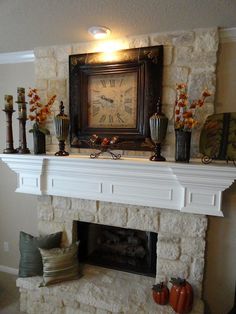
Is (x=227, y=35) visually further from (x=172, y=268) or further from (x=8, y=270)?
(x=8, y=270)

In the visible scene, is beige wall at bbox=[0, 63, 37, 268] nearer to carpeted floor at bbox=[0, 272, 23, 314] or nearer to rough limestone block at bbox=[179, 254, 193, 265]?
carpeted floor at bbox=[0, 272, 23, 314]

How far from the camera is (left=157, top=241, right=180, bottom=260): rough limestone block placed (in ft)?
6.37

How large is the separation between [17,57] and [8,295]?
2.57 meters

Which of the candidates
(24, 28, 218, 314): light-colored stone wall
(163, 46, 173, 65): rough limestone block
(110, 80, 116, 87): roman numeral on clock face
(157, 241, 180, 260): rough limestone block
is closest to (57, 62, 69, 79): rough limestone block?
(24, 28, 218, 314): light-colored stone wall

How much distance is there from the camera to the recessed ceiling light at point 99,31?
176 centimetres

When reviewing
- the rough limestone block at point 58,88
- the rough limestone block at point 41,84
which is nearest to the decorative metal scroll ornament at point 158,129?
the rough limestone block at point 58,88

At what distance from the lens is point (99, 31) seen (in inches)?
70.9

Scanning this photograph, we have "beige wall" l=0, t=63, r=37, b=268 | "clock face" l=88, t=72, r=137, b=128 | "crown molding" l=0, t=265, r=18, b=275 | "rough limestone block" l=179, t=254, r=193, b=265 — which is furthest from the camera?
"crown molding" l=0, t=265, r=18, b=275

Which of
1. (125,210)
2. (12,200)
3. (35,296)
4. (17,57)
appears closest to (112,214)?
(125,210)

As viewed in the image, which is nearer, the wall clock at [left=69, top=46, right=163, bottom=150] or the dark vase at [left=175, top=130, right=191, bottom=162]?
the dark vase at [left=175, top=130, right=191, bottom=162]

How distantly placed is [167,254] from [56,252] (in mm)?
1017

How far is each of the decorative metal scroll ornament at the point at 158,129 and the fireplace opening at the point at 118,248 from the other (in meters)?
0.89

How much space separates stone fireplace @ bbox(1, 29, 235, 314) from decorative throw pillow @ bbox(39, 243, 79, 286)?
0.07 meters

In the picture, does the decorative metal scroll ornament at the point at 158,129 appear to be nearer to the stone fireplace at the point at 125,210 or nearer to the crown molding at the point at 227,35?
the stone fireplace at the point at 125,210
